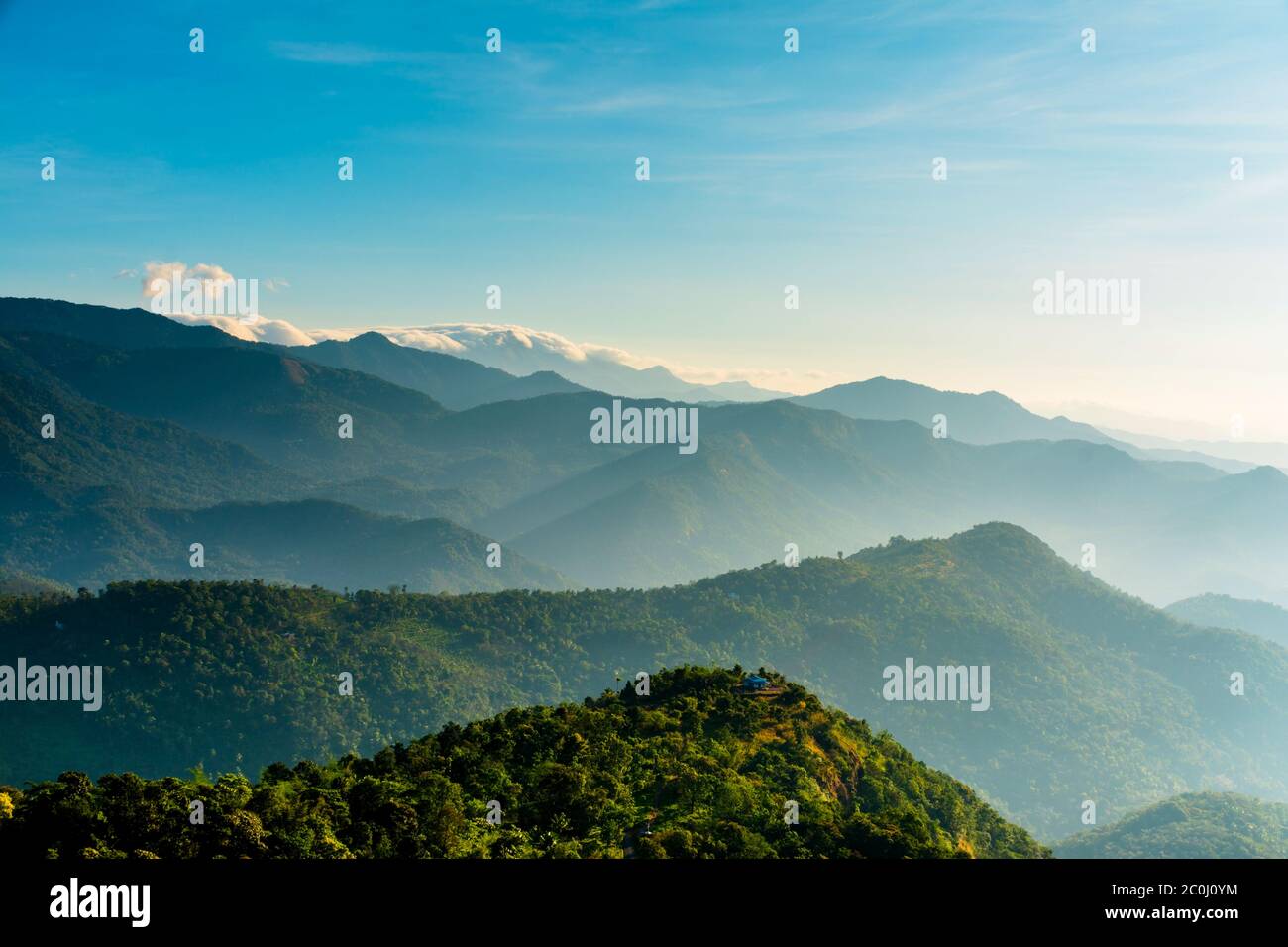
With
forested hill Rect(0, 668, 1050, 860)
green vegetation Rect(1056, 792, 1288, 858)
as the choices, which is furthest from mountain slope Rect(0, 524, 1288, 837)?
forested hill Rect(0, 668, 1050, 860)

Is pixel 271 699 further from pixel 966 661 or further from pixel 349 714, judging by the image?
pixel 966 661

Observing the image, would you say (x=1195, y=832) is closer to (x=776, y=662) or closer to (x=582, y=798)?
(x=776, y=662)

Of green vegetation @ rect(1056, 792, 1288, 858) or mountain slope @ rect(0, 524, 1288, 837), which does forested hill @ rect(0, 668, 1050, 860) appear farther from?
mountain slope @ rect(0, 524, 1288, 837)

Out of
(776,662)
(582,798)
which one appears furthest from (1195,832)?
(582,798)

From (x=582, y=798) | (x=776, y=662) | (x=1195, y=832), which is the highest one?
(x=582, y=798)

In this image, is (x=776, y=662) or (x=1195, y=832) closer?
(x=1195, y=832)
